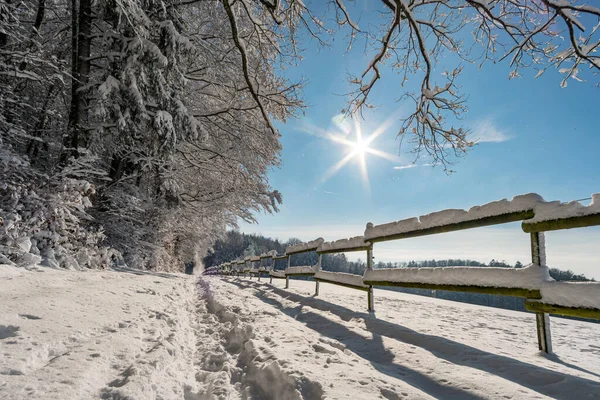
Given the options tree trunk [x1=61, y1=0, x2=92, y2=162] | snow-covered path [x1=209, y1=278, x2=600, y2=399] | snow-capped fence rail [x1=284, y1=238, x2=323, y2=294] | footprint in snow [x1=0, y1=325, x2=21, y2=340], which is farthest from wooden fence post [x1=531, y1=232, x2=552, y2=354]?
tree trunk [x1=61, y1=0, x2=92, y2=162]

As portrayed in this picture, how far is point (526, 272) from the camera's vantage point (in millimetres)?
2441

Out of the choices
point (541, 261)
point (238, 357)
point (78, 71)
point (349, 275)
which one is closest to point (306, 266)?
point (349, 275)

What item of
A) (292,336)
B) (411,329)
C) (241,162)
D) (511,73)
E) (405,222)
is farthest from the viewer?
(241,162)

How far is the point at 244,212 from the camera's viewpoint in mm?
14531

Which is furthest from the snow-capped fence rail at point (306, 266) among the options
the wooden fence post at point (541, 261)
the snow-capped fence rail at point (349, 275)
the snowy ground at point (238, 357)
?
the wooden fence post at point (541, 261)

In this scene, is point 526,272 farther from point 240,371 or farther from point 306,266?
point 306,266

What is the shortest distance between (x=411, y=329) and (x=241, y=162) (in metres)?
9.10

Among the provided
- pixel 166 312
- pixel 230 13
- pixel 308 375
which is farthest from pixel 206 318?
pixel 230 13

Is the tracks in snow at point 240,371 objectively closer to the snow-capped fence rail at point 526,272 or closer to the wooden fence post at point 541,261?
the snow-capped fence rail at point 526,272

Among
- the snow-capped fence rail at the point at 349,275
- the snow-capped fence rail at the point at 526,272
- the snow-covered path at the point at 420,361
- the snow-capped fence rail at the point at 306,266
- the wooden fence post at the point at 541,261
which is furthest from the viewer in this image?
the snow-capped fence rail at the point at 306,266

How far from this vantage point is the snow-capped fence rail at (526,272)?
6.79 ft

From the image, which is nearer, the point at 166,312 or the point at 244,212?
the point at 166,312

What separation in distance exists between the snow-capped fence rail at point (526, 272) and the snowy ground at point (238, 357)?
0.46 meters

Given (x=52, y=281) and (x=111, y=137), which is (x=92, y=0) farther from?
(x=52, y=281)
